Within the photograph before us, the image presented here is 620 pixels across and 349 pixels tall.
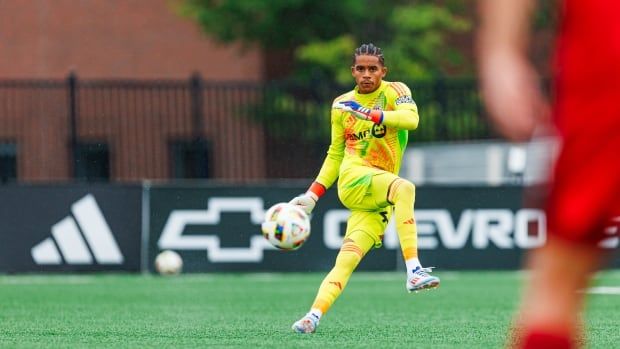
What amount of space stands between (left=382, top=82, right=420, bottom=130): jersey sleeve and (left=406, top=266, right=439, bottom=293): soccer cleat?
0.96 m

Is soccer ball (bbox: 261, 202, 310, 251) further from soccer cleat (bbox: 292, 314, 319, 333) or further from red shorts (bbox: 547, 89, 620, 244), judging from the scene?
red shorts (bbox: 547, 89, 620, 244)

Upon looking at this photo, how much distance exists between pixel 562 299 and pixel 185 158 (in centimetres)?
2287

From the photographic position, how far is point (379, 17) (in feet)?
94.0

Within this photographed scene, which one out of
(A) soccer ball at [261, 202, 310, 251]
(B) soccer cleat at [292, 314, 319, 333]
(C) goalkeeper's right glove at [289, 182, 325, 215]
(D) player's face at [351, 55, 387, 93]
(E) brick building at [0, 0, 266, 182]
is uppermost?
(E) brick building at [0, 0, 266, 182]

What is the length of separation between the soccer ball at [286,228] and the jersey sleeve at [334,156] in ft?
2.56

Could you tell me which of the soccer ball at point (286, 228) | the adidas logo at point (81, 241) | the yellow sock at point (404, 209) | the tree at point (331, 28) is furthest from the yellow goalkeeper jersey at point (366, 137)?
the tree at point (331, 28)

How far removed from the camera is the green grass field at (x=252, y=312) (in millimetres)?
8172

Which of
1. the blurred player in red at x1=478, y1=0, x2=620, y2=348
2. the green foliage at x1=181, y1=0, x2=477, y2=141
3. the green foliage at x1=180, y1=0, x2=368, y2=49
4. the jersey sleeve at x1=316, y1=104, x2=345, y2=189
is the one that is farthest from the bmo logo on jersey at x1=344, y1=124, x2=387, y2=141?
the green foliage at x1=180, y1=0, x2=368, y2=49

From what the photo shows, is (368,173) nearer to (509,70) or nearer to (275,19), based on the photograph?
(509,70)

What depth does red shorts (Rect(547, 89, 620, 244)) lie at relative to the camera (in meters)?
3.50

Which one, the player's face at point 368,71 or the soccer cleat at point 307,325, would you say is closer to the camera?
the soccer cleat at point 307,325

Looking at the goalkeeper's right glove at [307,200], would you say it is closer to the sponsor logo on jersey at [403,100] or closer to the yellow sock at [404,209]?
the yellow sock at [404,209]

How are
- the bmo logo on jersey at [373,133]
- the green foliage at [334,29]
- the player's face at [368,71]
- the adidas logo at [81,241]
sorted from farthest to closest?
the green foliage at [334,29]
the adidas logo at [81,241]
the bmo logo on jersey at [373,133]
the player's face at [368,71]

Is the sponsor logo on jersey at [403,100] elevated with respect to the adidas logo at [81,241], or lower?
elevated
